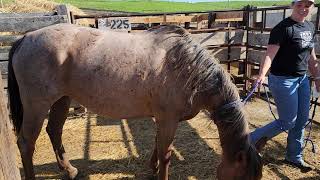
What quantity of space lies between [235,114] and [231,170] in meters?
0.50

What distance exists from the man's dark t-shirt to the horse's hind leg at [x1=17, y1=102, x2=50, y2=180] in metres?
2.45

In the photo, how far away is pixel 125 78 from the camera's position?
324 centimetres

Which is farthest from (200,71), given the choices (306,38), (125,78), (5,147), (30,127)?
(5,147)

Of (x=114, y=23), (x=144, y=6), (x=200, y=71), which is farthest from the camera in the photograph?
(x=144, y=6)

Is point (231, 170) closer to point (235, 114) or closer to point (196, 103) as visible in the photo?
point (235, 114)

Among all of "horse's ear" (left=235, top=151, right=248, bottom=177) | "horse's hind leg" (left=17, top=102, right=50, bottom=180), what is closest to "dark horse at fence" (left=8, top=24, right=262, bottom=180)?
"horse's hind leg" (left=17, top=102, right=50, bottom=180)

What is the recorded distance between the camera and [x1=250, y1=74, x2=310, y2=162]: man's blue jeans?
3436mm

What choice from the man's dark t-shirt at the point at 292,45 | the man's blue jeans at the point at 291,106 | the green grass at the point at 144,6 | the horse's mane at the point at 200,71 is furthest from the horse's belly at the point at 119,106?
the green grass at the point at 144,6

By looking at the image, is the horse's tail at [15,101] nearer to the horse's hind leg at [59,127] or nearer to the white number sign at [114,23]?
the horse's hind leg at [59,127]

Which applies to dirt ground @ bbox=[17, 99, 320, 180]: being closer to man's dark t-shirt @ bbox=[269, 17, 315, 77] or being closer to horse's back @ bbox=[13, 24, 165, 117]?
man's dark t-shirt @ bbox=[269, 17, 315, 77]

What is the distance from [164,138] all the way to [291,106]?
139cm

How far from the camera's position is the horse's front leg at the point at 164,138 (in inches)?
128

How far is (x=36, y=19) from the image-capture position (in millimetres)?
5379

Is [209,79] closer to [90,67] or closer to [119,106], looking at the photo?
[119,106]
